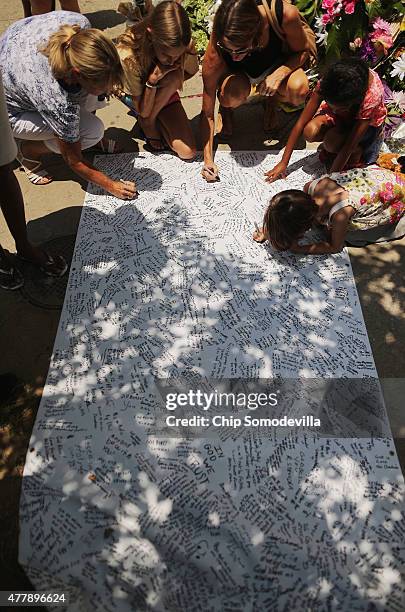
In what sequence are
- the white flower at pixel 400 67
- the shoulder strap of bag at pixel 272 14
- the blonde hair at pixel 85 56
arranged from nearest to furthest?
the blonde hair at pixel 85 56 → the shoulder strap of bag at pixel 272 14 → the white flower at pixel 400 67

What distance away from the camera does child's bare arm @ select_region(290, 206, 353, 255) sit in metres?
2.77

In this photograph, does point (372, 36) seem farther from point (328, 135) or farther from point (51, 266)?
point (51, 266)

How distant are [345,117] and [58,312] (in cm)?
233

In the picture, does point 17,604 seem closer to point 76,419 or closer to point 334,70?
point 76,419

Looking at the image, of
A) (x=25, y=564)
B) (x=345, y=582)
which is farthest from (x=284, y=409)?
(x=25, y=564)

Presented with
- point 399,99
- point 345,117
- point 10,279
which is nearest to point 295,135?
point 345,117

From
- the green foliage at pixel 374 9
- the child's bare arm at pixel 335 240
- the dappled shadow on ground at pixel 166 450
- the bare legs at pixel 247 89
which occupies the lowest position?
the dappled shadow on ground at pixel 166 450

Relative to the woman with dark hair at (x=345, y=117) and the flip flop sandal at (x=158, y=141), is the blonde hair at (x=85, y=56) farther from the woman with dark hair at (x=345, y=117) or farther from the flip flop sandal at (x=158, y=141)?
the woman with dark hair at (x=345, y=117)

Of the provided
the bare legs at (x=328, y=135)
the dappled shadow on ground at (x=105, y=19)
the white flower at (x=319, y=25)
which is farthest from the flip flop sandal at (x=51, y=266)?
the dappled shadow on ground at (x=105, y=19)

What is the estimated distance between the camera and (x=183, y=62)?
3121mm

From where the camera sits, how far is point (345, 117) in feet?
10.00

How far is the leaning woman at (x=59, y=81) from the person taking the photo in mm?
2376

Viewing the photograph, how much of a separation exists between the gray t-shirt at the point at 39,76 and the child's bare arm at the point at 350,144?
174 cm

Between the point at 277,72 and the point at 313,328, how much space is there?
1.87 metres
